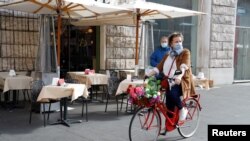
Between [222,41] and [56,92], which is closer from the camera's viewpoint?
[56,92]

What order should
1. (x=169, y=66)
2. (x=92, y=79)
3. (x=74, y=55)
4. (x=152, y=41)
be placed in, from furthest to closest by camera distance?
1. (x=74, y=55)
2. (x=152, y=41)
3. (x=92, y=79)
4. (x=169, y=66)

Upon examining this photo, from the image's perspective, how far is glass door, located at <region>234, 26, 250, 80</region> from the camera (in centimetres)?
1514

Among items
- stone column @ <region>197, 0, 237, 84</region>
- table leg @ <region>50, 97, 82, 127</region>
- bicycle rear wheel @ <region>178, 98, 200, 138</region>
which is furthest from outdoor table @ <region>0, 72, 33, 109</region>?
stone column @ <region>197, 0, 237, 84</region>

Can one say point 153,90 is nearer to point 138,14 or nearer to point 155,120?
point 155,120

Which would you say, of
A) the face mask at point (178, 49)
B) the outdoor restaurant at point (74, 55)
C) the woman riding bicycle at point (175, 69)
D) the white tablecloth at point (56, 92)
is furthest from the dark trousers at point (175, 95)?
the white tablecloth at point (56, 92)

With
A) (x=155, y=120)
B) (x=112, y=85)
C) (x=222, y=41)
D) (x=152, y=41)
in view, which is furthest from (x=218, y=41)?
(x=155, y=120)

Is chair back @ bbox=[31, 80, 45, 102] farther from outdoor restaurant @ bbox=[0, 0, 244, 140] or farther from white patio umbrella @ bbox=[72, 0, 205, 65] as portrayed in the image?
white patio umbrella @ bbox=[72, 0, 205, 65]

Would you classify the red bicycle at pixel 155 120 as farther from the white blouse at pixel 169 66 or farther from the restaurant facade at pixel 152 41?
the restaurant facade at pixel 152 41

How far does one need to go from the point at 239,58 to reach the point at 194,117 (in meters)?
10.1

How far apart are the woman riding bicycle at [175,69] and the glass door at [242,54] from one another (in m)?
10.3

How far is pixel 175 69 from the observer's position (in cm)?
543

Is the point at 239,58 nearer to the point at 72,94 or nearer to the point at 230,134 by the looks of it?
the point at 72,94

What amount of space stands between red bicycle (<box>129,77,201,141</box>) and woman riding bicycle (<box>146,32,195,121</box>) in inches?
5.0

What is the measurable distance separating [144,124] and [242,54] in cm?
1143
